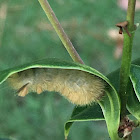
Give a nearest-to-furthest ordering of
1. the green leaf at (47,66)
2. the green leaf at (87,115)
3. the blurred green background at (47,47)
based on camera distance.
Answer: the green leaf at (47,66), the green leaf at (87,115), the blurred green background at (47,47)

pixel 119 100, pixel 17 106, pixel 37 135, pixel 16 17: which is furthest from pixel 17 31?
pixel 119 100

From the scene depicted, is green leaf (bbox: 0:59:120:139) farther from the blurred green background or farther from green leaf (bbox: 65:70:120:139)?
the blurred green background

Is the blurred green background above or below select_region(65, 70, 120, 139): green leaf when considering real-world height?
above

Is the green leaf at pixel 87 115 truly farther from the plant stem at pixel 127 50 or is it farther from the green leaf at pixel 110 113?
the plant stem at pixel 127 50

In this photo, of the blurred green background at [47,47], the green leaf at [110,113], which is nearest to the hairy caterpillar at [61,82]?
the green leaf at [110,113]

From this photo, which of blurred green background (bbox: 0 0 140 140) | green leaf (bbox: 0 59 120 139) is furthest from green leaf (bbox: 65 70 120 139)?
blurred green background (bbox: 0 0 140 140)

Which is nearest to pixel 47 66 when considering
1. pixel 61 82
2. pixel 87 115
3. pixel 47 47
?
pixel 61 82
